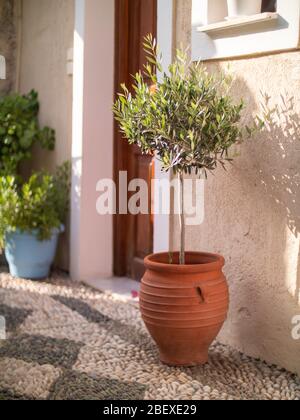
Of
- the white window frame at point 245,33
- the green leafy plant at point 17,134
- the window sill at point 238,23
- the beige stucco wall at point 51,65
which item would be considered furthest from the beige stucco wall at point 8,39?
the window sill at point 238,23

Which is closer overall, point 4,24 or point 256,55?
point 256,55

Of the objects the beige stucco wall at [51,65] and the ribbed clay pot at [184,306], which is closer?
the ribbed clay pot at [184,306]

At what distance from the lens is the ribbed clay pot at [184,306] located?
3643mm

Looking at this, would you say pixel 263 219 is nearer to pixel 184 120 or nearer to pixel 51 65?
pixel 184 120

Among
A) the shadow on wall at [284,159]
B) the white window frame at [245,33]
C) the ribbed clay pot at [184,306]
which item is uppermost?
the white window frame at [245,33]

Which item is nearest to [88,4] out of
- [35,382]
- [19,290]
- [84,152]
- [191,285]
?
[84,152]

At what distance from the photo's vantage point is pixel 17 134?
6215mm

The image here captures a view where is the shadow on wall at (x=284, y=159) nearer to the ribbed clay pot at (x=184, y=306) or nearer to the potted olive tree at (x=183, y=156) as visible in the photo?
the potted olive tree at (x=183, y=156)

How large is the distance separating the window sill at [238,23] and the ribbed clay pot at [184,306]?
4.34 ft

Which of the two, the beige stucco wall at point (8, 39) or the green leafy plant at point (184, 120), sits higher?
the beige stucco wall at point (8, 39)

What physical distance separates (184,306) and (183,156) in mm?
801

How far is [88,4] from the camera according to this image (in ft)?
18.4

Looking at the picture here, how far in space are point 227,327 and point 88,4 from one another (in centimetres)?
297
